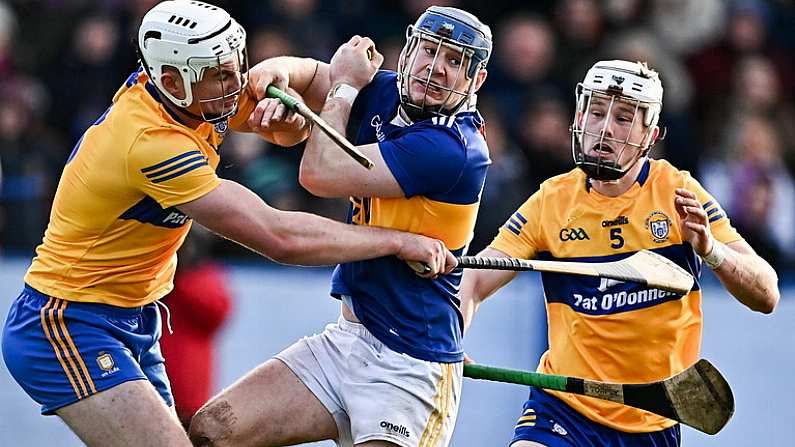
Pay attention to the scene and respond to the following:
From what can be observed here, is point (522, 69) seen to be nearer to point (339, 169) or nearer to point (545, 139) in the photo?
point (545, 139)

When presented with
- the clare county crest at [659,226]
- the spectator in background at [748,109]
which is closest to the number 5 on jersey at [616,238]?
the clare county crest at [659,226]

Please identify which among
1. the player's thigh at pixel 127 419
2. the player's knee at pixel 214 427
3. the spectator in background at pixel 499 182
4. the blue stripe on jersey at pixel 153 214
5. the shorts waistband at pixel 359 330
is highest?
the blue stripe on jersey at pixel 153 214

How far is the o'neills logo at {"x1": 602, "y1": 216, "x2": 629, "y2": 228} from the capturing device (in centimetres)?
516

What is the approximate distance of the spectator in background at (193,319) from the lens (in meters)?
7.22

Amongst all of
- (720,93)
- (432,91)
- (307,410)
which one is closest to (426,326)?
(307,410)

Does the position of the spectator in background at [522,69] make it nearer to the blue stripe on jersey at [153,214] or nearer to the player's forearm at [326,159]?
the player's forearm at [326,159]

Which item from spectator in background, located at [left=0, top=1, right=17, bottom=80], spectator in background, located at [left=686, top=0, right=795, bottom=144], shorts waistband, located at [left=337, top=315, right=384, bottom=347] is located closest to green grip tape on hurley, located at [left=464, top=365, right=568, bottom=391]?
shorts waistband, located at [left=337, top=315, right=384, bottom=347]

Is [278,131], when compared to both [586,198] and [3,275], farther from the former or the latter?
[3,275]

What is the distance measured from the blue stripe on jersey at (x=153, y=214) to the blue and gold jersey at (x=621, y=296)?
1.30 meters

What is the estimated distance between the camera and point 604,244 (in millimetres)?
5184

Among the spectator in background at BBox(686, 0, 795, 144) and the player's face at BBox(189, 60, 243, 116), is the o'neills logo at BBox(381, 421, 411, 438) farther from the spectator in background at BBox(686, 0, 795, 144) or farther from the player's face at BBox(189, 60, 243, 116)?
the spectator in background at BBox(686, 0, 795, 144)

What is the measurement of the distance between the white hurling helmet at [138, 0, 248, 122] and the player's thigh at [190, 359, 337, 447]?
0.96 m

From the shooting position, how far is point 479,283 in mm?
5316

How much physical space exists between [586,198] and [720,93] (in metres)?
4.36
